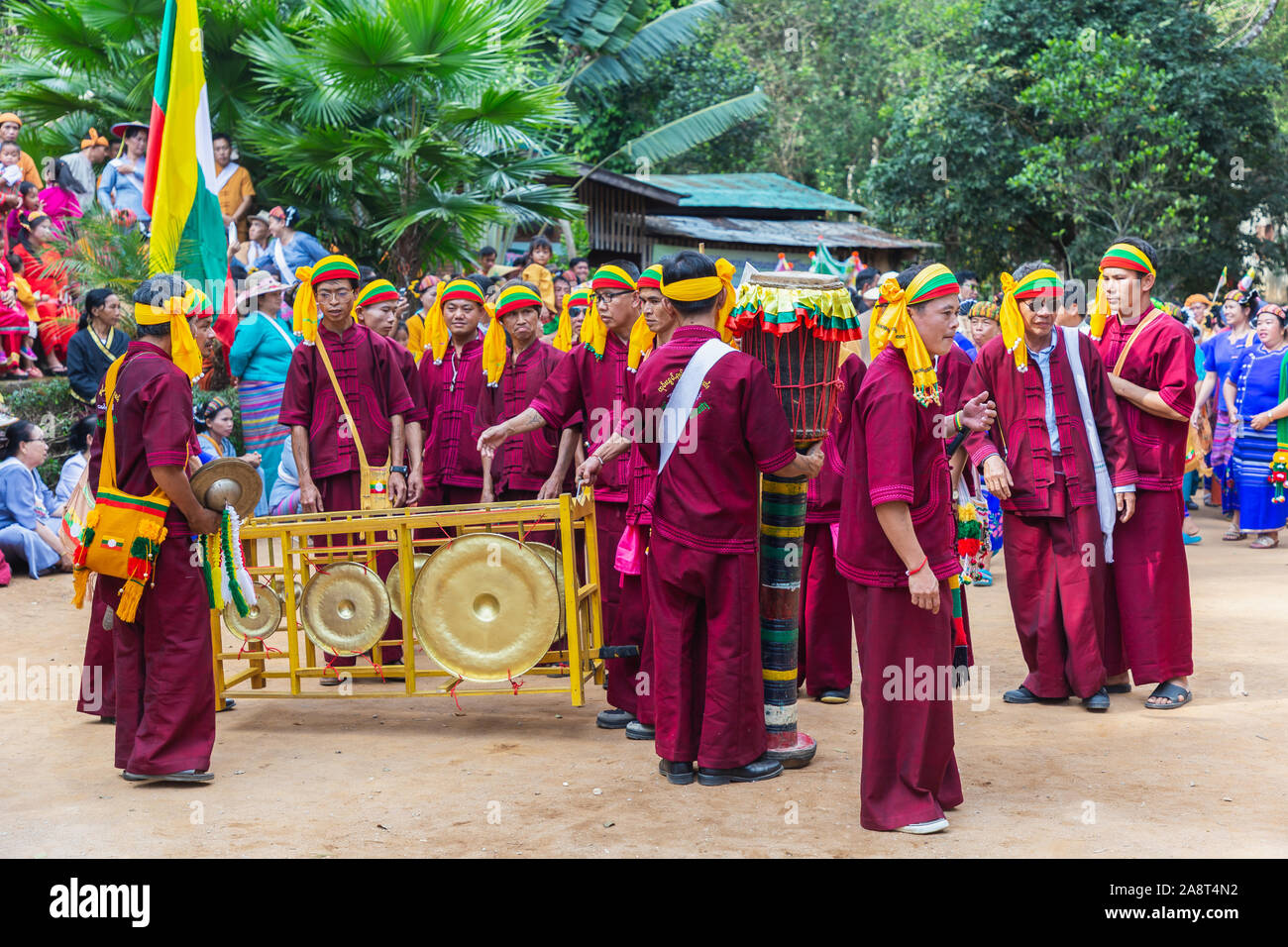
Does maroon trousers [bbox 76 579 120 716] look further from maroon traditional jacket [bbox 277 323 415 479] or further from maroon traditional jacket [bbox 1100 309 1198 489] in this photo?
maroon traditional jacket [bbox 1100 309 1198 489]

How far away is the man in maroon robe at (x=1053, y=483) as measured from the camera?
6.13m

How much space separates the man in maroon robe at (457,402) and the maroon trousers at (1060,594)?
297 cm

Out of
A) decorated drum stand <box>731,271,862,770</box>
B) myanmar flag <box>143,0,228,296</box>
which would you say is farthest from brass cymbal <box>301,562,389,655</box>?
myanmar flag <box>143,0,228,296</box>

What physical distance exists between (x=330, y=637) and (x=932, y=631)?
2.90m

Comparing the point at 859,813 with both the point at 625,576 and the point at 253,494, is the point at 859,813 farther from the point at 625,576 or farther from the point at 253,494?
the point at 253,494

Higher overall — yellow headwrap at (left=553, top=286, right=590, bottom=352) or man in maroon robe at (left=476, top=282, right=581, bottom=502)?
yellow headwrap at (left=553, top=286, right=590, bottom=352)

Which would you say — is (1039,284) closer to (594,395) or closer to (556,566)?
(594,395)

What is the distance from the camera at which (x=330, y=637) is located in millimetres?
5965

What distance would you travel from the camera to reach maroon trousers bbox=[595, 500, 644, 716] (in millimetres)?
5902

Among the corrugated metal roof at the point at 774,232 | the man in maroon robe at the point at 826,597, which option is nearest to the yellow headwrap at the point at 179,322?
the man in maroon robe at the point at 826,597

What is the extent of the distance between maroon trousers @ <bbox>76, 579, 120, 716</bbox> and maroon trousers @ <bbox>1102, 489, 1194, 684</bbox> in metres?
4.90

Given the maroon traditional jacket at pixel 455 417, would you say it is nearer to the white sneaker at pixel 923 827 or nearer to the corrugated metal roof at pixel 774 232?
the white sneaker at pixel 923 827

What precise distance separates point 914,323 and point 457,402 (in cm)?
348

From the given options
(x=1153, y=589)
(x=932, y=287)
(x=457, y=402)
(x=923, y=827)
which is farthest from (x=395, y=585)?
(x=1153, y=589)
